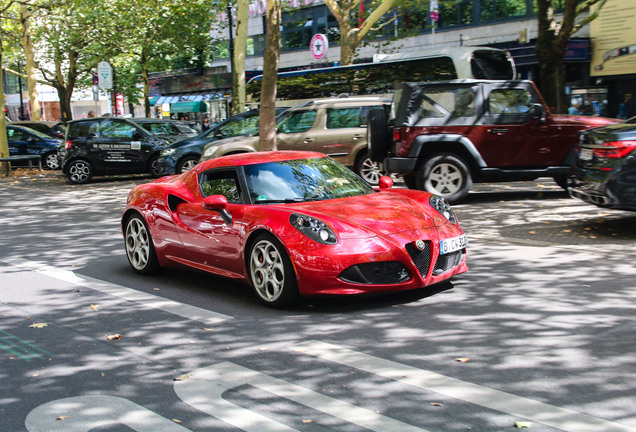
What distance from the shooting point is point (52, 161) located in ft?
84.0

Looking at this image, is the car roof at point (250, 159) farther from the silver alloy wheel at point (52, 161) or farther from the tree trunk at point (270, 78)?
the silver alloy wheel at point (52, 161)

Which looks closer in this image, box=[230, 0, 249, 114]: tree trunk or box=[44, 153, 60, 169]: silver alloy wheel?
box=[230, 0, 249, 114]: tree trunk

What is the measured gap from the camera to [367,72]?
2256 cm

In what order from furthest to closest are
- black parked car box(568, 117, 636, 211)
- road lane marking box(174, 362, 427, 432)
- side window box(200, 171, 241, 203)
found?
black parked car box(568, 117, 636, 211) → side window box(200, 171, 241, 203) → road lane marking box(174, 362, 427, 432)

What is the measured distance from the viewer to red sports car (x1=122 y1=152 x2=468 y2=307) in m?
6.04

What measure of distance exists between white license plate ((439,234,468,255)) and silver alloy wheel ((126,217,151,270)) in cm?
312

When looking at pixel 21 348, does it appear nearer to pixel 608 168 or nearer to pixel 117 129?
pixel 608 168

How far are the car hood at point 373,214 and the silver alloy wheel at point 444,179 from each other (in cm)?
564

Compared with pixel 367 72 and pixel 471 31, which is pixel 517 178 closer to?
pixel 367 72

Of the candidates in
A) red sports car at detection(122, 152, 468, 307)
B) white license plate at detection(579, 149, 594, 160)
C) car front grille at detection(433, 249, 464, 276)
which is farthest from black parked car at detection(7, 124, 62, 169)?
car front grille at detection(433, 249, 464, 276)

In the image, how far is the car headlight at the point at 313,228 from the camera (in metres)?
6.05

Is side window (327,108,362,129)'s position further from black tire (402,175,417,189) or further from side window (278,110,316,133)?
black tire (402,175,417,189)

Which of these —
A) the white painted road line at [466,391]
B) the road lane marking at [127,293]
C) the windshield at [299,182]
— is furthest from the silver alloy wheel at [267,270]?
the white painted road line at [466,391]

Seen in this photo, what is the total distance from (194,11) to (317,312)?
35.7 metres
